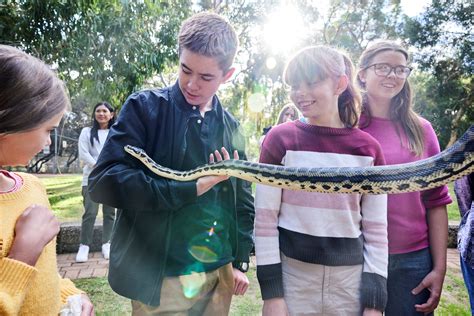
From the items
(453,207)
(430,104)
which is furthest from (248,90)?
(453,207)

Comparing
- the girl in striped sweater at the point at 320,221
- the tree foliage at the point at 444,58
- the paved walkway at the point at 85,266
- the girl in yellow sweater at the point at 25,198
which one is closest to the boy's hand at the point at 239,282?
the girl in striped sweater at the point at 320,221

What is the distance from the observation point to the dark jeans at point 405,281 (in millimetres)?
2609

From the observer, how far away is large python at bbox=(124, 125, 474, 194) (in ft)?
6.76

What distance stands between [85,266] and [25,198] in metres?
4.61

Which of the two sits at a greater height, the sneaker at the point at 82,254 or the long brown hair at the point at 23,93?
the long brown hair at the point at 23,93

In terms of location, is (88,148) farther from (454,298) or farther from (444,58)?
(444,58)

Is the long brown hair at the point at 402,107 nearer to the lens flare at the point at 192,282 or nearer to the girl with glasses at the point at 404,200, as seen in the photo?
the girl with glasses at the point at 404,200

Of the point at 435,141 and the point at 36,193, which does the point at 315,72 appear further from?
the point at 36,193

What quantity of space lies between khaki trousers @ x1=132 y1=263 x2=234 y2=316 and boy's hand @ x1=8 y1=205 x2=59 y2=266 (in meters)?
0.83

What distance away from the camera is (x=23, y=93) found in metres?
1.62

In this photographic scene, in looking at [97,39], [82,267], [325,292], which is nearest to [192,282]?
[325,292]

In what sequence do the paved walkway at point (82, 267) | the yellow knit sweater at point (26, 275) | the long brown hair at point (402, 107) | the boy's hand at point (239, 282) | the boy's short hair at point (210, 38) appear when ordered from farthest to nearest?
the paved walkway at point (82, 267), the long brown hair at point (402, 107), the boy's hand at point (239, 282), the boy's short hair at point (210, 38), the yellow knit sweater at point (26, 275)

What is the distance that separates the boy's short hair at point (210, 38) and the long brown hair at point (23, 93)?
0.97 meters

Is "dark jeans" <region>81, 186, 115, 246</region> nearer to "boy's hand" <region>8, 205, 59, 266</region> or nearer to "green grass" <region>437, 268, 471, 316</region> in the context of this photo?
"boy's hand" <region>8, 205, 59, 266</region>
